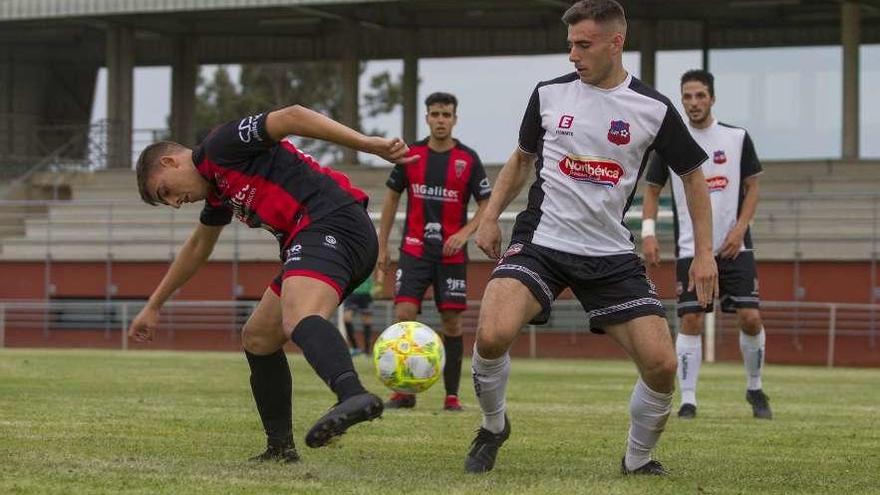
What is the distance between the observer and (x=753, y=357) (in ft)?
38.0

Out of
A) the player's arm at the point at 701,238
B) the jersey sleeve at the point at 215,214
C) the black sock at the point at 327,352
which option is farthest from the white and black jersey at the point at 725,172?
the black sock at the point at 327,352

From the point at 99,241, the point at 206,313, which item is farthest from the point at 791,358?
the point at 99,241

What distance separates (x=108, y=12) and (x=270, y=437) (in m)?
30.4

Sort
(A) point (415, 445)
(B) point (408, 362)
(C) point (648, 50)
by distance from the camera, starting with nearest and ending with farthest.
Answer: (B) point (408, 362), (A) point (415, 445), (C) point (648, 50)

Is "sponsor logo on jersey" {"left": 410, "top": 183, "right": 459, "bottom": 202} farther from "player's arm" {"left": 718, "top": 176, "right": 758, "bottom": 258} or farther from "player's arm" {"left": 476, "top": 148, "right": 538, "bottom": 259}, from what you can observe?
"player's arm" {"left": 476, "top": 148, "right": 538, "bottom": 259}

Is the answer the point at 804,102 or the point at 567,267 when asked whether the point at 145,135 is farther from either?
the point at 567,267

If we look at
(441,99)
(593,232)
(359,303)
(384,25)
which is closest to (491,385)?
(593,232)

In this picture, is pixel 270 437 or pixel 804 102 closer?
pixel 270 437

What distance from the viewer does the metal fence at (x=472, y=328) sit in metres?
27.6

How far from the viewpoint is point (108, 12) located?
3631 centimetres

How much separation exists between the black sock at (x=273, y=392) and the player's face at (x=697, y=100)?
4.93m

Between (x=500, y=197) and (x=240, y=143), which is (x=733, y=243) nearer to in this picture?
(x=500, y=197)

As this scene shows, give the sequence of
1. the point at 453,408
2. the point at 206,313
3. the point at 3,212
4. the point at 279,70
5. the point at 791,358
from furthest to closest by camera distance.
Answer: the point at 279,70, the point at 3,212, the point at 206,313, the point at 791,358, the point at 453,408

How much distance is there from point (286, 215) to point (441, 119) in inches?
211
